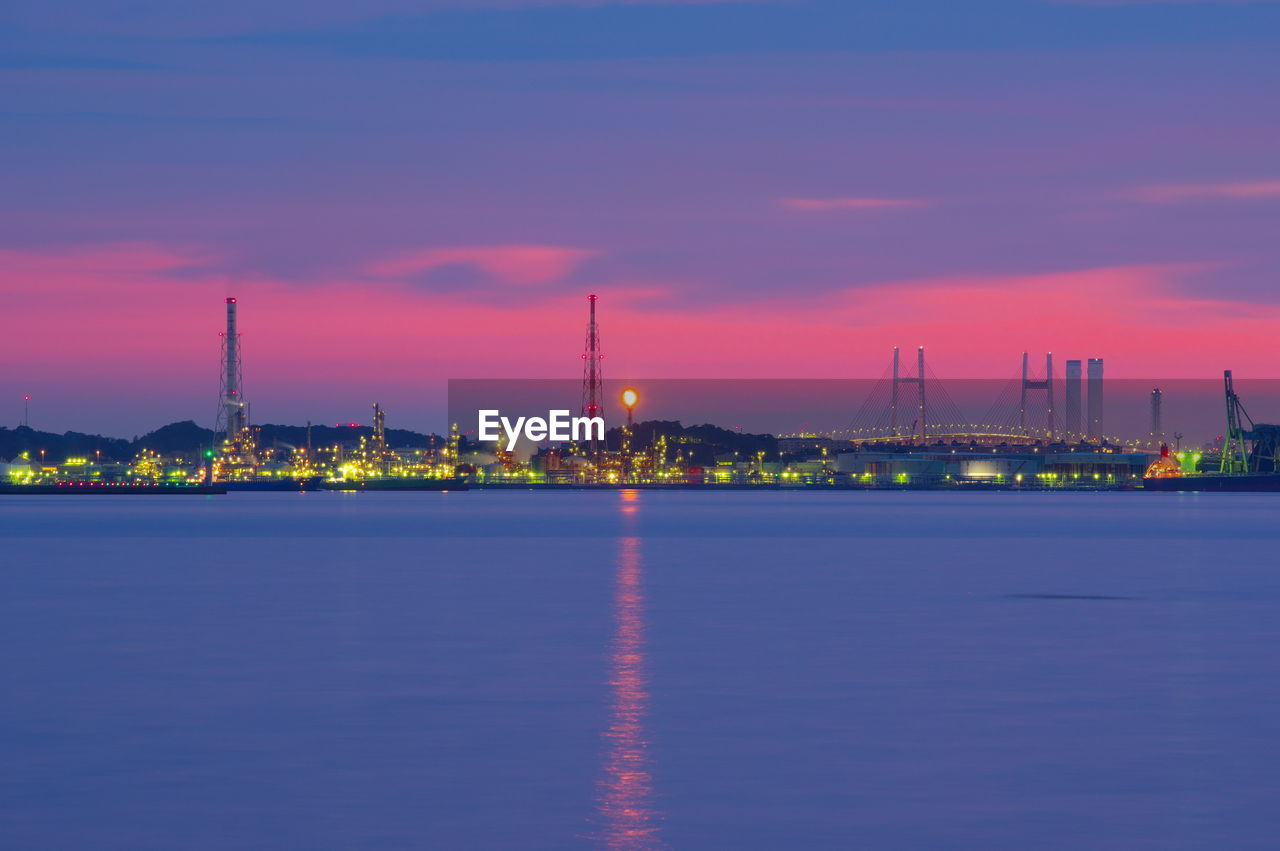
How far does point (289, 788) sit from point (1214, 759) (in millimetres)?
8683

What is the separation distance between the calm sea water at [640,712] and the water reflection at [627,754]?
0.06m

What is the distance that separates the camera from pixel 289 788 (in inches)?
572

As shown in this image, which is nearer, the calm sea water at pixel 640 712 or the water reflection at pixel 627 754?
the water reflection at pixel 627 754

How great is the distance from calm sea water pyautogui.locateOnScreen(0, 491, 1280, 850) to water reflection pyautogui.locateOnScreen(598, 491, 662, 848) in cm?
6

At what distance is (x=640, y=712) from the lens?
1948 centimetres

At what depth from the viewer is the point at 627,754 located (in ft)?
53.6

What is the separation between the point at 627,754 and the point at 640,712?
3162 mm

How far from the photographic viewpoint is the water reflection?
12766 mm

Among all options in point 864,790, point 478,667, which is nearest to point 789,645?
point 478,667

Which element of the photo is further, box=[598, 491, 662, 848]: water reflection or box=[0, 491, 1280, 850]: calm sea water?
box=[0, 491, 1280, 850]: calm sea water

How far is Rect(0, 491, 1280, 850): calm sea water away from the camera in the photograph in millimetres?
13211

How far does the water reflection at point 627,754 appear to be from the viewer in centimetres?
1277

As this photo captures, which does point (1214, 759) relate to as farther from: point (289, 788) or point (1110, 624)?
point (1110, 624)

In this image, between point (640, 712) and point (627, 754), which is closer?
point (627, 754)
